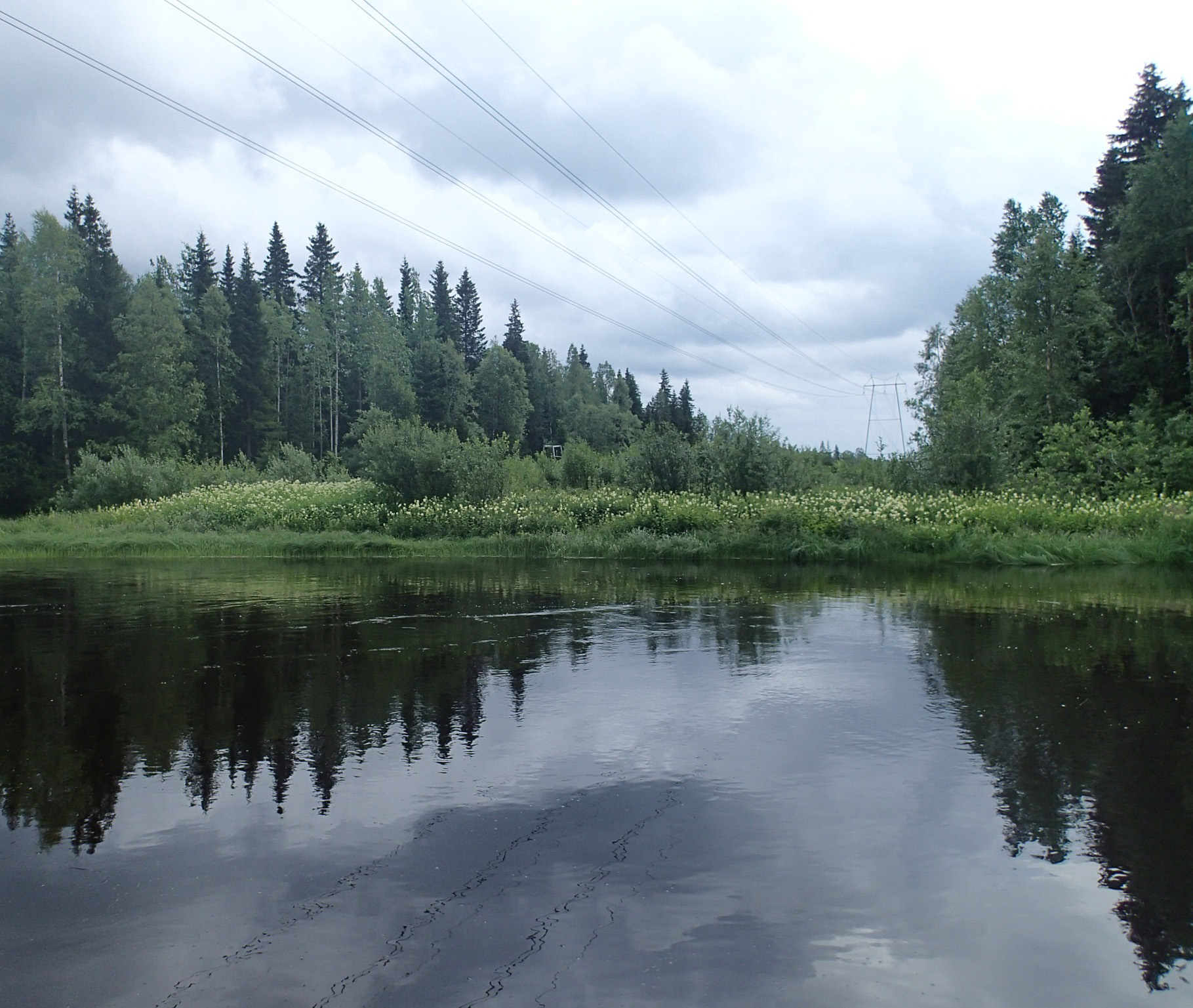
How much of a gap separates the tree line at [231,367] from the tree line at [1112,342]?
14.0m

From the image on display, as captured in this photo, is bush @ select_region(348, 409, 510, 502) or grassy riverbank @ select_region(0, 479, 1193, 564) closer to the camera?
grassy riverbank @ select_region(0, 479, 1193, 564)

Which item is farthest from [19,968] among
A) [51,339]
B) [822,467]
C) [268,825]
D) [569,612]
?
[51,339]

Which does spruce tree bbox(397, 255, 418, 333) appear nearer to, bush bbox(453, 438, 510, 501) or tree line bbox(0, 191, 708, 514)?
tree line bbox(0, 191, 708, 514)

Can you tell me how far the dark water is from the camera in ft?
12.7

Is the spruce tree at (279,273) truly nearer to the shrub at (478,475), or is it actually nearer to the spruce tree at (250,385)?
the spruce tree at (250,385)

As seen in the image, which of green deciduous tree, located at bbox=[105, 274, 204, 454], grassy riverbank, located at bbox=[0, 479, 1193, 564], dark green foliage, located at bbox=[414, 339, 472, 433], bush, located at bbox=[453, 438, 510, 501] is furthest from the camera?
dark green foliage, located at bbox=[414, 339, 472, 433]

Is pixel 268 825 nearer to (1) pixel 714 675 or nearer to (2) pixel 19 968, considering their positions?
(2) pixel 19 968

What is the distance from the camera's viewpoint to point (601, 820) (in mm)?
5512

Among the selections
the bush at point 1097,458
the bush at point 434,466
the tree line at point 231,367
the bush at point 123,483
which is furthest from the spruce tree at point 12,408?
the bush at point 1097,458

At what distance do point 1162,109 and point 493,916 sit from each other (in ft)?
173

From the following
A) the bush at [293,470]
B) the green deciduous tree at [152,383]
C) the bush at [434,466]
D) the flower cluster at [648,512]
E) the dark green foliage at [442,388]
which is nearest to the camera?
the flower cluster at [648,512]

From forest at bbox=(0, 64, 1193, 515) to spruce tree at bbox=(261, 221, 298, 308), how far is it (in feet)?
0.90

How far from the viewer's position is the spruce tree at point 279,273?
92125 millimetres

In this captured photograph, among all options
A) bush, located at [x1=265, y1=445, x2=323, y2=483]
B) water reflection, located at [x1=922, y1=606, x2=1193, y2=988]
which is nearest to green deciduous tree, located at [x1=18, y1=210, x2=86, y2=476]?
bush, located at [x1=265, y1=445, x2=323, y2=483]
